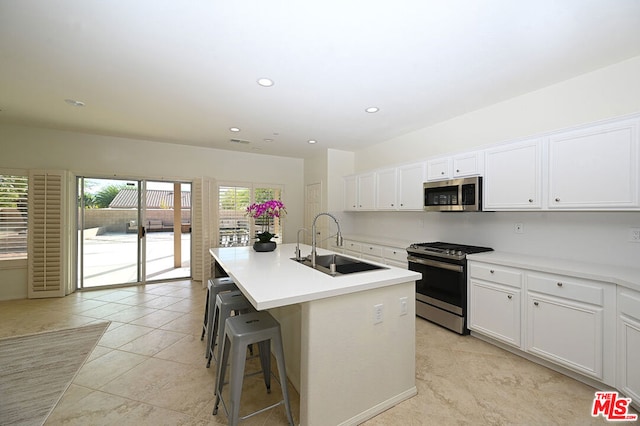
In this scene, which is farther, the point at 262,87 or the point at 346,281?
the point at 262,87

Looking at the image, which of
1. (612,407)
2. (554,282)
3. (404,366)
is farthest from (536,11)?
(612,407)

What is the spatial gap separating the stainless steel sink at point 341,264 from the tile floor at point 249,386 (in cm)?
97

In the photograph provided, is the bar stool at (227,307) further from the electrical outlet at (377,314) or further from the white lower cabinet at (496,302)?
the white lower cabinet at (496,302)

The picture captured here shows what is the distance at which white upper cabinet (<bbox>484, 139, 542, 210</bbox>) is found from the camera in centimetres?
256

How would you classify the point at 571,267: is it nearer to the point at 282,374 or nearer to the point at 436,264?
the point at 436,264

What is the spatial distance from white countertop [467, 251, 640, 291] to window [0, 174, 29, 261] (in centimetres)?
619

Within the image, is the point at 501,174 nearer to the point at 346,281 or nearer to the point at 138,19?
the point at 346,281

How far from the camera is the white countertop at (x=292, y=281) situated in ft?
4.95

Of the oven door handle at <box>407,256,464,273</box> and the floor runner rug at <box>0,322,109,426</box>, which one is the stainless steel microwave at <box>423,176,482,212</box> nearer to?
the oven door handle at <box>407,256,464,273</box>

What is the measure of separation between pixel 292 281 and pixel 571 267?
227 centimetres

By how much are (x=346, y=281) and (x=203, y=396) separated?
1.38 metres

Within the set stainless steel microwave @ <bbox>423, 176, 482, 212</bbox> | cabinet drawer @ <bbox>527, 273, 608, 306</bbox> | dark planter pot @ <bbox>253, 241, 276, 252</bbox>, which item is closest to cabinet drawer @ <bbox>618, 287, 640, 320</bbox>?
cabinet drawer @ <bbox>527, 273, 608, 306</bbox>

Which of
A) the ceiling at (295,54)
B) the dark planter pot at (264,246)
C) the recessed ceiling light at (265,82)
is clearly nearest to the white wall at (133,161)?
the ceiling at (295,54)

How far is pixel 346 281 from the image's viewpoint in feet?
5.86
